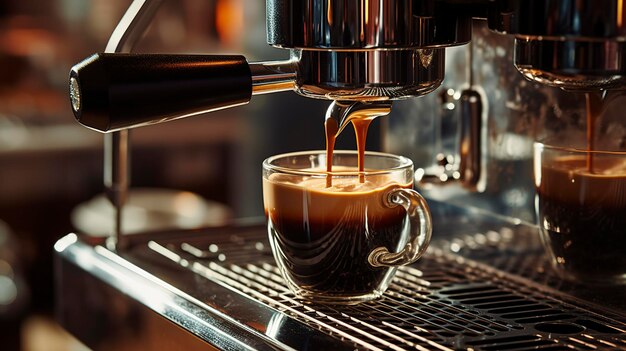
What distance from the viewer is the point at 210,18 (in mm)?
3221

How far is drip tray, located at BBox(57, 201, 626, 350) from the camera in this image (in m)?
0.60

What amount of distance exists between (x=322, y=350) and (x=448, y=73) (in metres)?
0.34

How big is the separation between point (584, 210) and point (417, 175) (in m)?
0.20

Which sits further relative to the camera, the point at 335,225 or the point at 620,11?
the point at 335,225

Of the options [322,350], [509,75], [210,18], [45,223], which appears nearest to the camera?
[322,350]

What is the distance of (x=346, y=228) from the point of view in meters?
0.66

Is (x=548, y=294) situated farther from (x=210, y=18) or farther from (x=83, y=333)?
(x=210, y=18)

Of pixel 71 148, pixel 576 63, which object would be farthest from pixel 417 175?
pixel 71 148

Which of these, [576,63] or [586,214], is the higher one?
[576,63]

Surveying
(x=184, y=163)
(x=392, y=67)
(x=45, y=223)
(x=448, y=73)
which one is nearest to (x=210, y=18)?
(x=184, y=163)

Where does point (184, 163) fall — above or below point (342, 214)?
below

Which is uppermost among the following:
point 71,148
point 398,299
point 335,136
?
point 335,136

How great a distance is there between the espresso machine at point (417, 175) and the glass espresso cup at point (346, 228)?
0.06ft

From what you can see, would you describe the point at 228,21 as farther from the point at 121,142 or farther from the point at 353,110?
the point at 353,110
